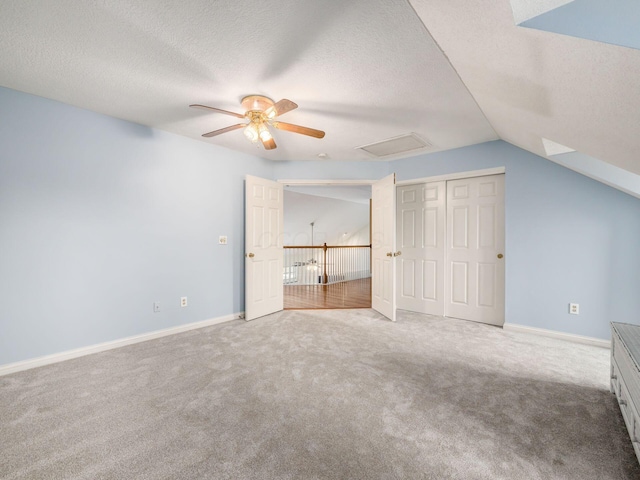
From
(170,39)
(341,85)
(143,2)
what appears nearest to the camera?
(143,2)

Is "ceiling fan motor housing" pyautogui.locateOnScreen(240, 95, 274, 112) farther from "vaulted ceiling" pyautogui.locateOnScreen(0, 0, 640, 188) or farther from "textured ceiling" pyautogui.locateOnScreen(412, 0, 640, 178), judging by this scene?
"textured ceiling" pyautogui.locateOnScreen(412, 0, 640, 178)

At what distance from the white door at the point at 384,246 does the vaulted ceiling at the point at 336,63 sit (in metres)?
1.36

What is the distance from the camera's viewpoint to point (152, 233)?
3.13 meters

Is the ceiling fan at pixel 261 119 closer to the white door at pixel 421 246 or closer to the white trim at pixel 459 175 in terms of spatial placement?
the white trim at pixel 459 175

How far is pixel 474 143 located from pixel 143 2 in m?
3.71

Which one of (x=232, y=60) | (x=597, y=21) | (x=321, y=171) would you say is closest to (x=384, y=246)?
(x=321, y=171)

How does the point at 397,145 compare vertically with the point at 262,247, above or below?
above

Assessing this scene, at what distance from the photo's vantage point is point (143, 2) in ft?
4.74

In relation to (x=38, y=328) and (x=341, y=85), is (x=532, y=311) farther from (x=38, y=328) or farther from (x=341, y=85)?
(x=38, y=328)

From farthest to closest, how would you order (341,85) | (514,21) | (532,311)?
(532,311) → (341,85) → (514,21)

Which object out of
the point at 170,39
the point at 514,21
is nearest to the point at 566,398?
the point at 514,21

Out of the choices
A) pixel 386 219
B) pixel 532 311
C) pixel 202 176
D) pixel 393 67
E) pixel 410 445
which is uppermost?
pixel 393 67

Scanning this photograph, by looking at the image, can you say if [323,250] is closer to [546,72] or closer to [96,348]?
[96,348]

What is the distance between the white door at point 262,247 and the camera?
382 cm
